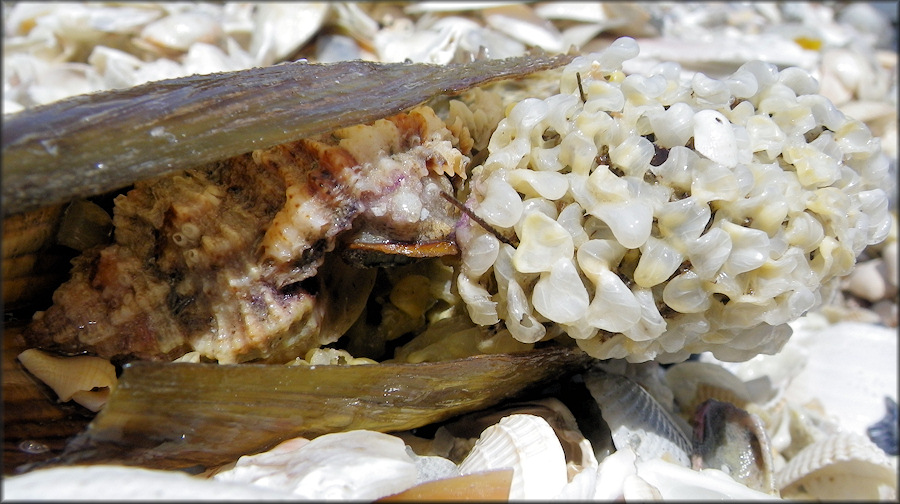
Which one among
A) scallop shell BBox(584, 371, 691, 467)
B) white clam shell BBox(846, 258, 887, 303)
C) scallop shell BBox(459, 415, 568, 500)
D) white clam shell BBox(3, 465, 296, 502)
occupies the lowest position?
white clam shell BBox(846, 258, 887, 303)

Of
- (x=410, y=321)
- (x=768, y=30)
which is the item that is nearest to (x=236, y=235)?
(x=410, y=321)

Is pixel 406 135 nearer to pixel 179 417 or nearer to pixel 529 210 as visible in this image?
pixel 529 210

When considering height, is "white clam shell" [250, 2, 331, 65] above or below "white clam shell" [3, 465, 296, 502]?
Result: below

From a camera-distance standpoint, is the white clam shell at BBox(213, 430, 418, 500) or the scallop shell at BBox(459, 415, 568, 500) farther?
the scallop shell at BBox(459, 415, 568, 500)

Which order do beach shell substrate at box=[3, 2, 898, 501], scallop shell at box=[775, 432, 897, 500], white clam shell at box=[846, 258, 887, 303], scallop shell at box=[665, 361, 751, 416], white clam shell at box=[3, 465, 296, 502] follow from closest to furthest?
1. white clam shell at box=[3, 465, 296, 502]
2. beach shell substrate at box=[3, 2, 898, 501]
3. scallop shell at box=[775, 432, 897, 500]
4. scallop shell at box=[665, 361, 751, 416]
5. white clam shell at box=[846, 258, 887, 303]

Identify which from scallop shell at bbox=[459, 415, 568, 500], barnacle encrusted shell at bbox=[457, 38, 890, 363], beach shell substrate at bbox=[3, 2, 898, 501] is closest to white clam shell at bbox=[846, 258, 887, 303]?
beach shell substrate at bbox=[3, 2, 898, 501]

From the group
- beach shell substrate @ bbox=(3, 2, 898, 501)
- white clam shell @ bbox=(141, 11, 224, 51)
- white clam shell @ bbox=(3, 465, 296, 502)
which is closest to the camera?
white clam shell @ bbox=(3, 465, 296, 502)

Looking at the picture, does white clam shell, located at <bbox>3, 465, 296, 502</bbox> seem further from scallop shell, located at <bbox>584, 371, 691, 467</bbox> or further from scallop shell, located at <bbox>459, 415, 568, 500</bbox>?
scallop shell, located at <bbox>584, 371, 691, 467</bbox>
